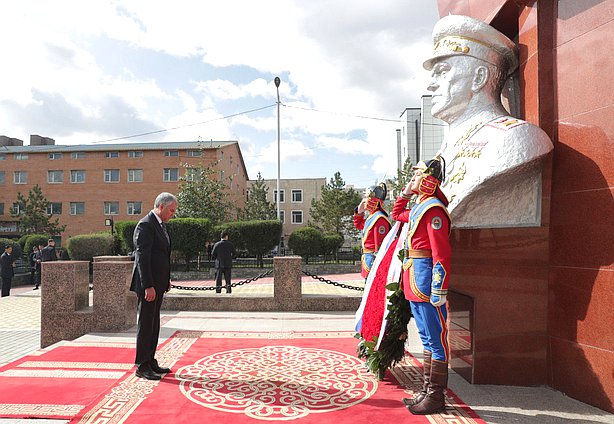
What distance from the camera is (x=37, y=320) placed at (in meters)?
9.49

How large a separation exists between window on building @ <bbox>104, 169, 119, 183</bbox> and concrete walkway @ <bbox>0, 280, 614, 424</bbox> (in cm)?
2638

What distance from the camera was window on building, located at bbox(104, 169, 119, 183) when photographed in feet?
127

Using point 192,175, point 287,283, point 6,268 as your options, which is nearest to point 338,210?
point 192,175

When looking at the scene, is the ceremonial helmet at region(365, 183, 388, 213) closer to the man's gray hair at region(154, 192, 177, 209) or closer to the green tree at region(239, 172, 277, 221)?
the man's gray hair at region(154, 192, 177, 209)

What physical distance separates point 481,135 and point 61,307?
6633mm

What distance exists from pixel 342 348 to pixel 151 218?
296 cm

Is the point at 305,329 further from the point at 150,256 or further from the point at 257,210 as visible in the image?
the point at 257,210

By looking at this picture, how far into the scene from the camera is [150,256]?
467cm

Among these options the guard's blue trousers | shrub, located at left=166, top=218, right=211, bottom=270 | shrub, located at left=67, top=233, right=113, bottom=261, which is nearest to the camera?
the guard's blue trousers

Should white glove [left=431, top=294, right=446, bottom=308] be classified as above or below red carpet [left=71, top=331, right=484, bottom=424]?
above

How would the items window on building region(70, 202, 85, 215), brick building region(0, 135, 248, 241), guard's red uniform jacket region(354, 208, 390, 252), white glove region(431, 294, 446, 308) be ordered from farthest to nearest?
window on building region(70, 202, 85, 215)
brick building region(0, 135, 248, 241)
guard's red uniform jacket region(354, 208, 390, 252)
white glove region(431, 294, 446, 308)

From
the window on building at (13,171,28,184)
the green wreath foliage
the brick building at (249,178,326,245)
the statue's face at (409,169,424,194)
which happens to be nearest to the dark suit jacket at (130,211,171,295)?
the green wreath foliage

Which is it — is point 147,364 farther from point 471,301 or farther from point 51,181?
point 51,181

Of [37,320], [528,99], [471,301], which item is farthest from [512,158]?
[37,320]
